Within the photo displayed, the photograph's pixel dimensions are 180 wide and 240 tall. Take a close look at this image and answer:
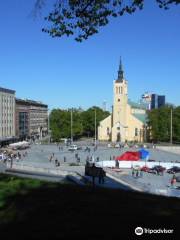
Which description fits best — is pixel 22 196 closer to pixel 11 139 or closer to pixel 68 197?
pixel 68 197

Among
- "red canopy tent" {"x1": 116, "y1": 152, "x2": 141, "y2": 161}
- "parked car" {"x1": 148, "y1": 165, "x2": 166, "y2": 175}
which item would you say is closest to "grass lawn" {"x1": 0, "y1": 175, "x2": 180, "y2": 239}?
"parked car" {"x1": 148, "y1": 165, "x2": 166, "y2": 175}

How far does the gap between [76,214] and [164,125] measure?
86860mm

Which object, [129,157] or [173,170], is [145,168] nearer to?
[173,170]

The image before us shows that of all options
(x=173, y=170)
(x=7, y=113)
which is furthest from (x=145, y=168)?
(x=7, y=113)

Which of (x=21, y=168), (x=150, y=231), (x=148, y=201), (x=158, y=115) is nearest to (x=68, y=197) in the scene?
(x=148, y=201)

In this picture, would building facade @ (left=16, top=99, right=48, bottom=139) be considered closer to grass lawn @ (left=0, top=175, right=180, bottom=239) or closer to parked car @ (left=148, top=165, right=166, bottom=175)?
parked car @ (left=148, top=165, right=166, bottom=175)

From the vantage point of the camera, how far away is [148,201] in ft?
45.3

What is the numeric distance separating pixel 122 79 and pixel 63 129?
17.4m

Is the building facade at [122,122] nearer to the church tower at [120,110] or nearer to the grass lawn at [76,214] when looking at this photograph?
the church tower at [120,110]

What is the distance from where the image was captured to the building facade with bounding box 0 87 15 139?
4183 inches

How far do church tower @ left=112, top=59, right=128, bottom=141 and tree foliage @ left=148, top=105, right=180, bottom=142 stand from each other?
7.02 metres

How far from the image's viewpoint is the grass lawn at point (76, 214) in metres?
10.2

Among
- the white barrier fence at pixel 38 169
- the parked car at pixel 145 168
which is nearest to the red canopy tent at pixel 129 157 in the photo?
the parked car at pixel 145 168

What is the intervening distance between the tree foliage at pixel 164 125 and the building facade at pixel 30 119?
35.8 meters
